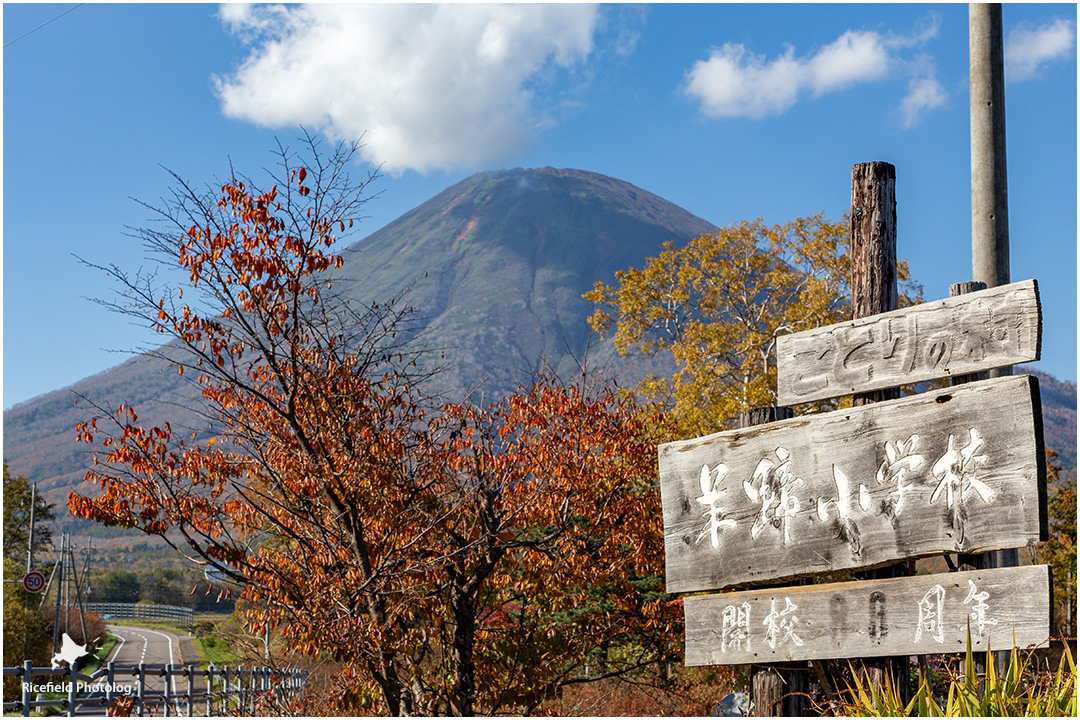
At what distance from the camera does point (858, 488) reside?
3477 millimetres

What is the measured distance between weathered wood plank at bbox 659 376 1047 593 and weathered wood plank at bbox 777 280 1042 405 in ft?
0.45

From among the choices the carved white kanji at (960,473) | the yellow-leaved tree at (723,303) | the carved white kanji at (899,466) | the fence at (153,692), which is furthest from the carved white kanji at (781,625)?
the yellow-leaved tree at (723,303)

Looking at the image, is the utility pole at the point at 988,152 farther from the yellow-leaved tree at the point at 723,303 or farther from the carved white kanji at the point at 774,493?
the yellow-leaved tree at the point at 723,303

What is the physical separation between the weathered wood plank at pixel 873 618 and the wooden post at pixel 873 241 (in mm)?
839

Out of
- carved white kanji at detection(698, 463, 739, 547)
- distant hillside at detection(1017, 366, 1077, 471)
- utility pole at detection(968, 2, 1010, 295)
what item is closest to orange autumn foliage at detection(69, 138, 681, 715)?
carved white kanji at detection(698, 463, 739, 547)

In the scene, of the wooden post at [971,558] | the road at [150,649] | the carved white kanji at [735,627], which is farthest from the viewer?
the road at [150,649]

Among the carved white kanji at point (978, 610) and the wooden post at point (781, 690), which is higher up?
the carved white kanji at point (978, 610)

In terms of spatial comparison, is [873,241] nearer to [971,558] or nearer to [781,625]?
[971,558]

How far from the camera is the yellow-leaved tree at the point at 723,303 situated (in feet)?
63.1

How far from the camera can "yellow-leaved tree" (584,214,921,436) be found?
19219 millimetres

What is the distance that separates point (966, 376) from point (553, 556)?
4.29m

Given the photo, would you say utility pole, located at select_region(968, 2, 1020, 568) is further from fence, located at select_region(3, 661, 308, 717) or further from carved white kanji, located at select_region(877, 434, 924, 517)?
fence, located at select_region(3, 661, 308, 717)

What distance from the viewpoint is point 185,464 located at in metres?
5.41

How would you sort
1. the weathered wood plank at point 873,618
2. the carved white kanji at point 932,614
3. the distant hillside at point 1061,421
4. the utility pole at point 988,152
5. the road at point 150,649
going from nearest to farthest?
1. the weathered wood plank at point 873,618
2. the carved white kanji at point 932,614
3. the utility pole at point 988,152
4. the road at point 150,649
5. the distant hillside at point 1061,421
